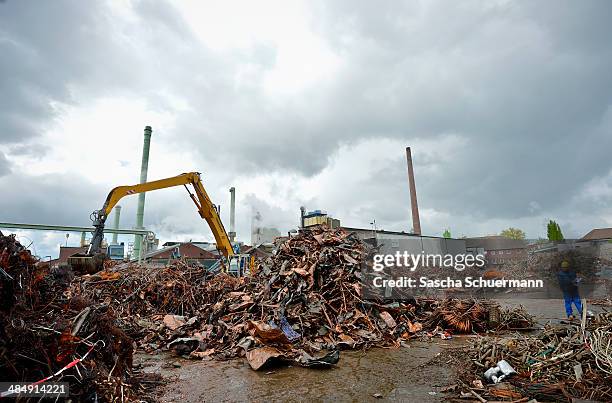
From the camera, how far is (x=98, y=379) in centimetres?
339

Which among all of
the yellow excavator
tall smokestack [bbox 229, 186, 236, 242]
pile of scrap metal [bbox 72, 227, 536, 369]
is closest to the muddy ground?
pile of scrap metal [bbox 72, 227, 536, 369]

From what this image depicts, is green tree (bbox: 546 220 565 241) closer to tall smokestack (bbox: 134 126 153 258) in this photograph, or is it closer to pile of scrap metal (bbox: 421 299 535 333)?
pile of scrap metal (bbox: 421 299 535 333)

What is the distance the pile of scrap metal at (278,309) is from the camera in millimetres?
6844

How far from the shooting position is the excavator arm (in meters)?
11.5

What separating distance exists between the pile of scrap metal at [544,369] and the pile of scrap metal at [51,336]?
437 centimetres

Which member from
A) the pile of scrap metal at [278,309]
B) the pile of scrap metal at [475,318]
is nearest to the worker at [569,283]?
the pile of scrap metal at [475,318]

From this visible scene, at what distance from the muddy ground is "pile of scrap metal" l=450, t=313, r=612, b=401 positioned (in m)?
0.52

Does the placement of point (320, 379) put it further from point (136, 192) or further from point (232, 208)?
point (232, 208)

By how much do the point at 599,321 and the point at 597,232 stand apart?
46730mm

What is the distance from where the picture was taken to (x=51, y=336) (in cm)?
327

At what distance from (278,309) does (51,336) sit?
5143 millimetres

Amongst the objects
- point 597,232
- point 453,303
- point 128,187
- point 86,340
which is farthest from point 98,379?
point 597,232

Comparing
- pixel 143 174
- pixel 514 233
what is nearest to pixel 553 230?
pixel 514 233

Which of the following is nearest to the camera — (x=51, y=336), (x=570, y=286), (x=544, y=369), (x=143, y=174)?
(x=51, y=336)
